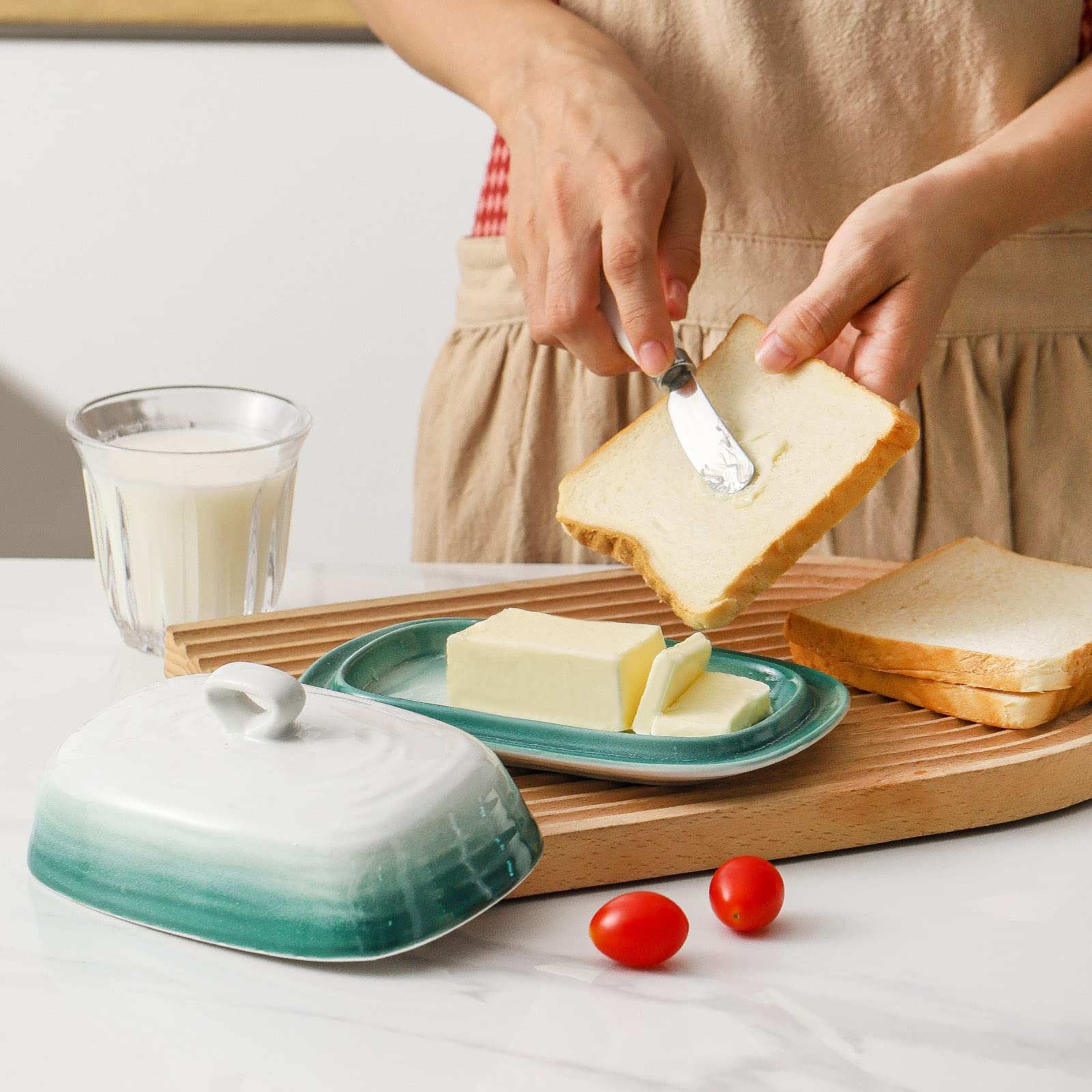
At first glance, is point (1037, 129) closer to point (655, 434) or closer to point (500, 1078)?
point (655, 434)

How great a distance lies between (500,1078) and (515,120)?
108cm

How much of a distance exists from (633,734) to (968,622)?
41cm

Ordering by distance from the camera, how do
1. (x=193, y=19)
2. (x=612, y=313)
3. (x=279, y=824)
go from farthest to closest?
(x=193, y=19), (x=612, y=313), (x=279, y=824)

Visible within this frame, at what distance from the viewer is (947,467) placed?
167 cm

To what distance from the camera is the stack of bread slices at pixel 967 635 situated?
1090 mm

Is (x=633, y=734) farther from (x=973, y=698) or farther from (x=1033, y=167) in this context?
(x=1033, y=167)

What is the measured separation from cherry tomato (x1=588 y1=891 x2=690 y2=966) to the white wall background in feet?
8.08

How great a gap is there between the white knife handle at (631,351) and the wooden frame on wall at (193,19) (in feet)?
6.04

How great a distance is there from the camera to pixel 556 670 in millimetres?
1017

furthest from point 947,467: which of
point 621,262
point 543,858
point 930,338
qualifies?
point 543,858

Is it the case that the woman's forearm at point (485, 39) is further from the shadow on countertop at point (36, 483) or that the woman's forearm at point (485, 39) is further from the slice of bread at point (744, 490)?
the shadow on countertop at point (36, 483)

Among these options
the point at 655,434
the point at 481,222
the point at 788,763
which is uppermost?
the point at 481,222

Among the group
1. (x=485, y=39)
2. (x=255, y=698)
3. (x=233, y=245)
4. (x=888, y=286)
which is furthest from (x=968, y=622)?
(x=233, y=245)

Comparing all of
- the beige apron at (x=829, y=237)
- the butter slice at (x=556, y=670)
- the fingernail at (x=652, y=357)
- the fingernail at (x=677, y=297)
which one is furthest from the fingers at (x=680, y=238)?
the butter slice at (x=556, y=670)
